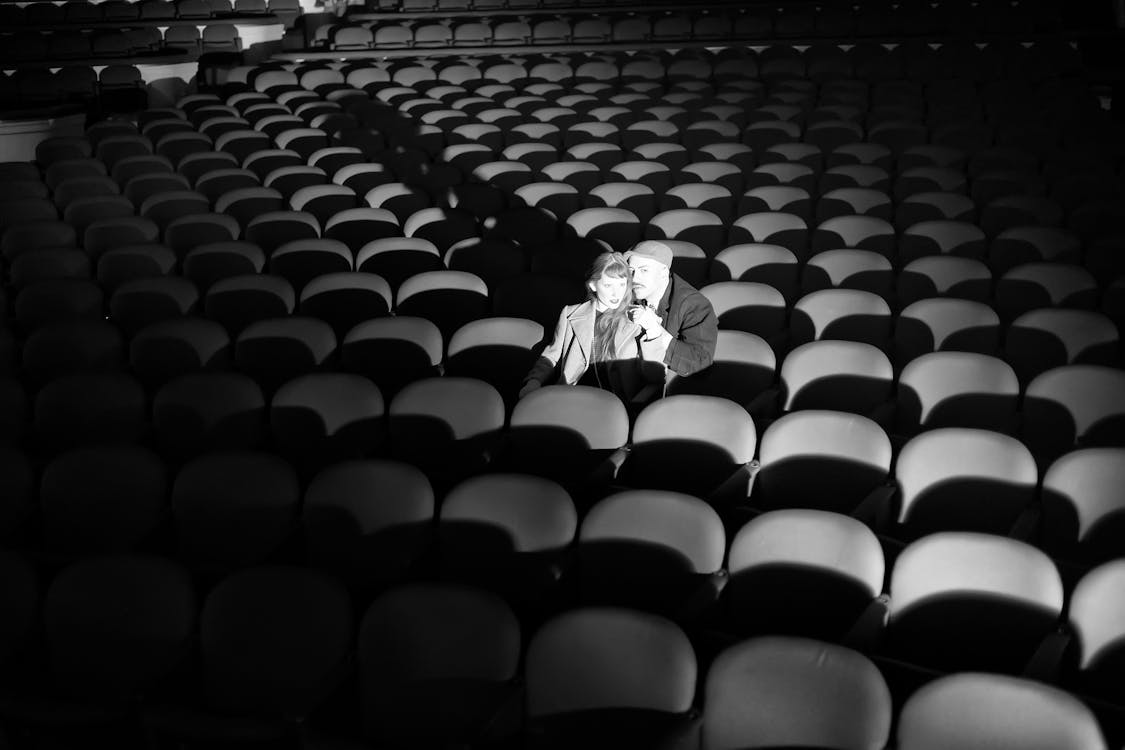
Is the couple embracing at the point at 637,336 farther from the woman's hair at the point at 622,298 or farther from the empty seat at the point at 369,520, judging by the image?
the empty seat at the point at 369,520

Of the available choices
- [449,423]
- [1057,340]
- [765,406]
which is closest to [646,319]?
[765,406]

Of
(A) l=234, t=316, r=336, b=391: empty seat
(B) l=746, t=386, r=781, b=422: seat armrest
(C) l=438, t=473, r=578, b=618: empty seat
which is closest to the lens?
(C) l=438, t=473, r=578, b=618: empty seat

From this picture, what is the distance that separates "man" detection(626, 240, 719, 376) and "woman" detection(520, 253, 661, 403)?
0.06 m

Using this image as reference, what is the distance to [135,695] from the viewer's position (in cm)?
198

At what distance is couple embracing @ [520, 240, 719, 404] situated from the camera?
2.83m

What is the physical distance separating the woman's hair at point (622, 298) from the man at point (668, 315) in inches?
2.2

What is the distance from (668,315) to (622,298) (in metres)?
0.28

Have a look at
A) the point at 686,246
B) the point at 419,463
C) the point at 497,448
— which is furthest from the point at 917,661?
the point at 686,246

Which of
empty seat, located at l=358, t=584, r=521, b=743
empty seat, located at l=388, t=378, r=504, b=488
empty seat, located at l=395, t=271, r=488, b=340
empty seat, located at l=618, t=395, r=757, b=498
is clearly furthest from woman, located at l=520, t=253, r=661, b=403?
empty seat, located at l=358, t=584, r=521, b=743

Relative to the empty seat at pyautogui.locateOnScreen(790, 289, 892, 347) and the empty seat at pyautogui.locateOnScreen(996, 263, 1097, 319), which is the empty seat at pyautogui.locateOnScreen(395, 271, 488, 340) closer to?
the empty seat at pyautogui.locateOnScreen(790, 289, 892, 347)

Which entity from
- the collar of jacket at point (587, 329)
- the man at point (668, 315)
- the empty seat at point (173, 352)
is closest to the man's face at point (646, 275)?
the man at point (668, 315)

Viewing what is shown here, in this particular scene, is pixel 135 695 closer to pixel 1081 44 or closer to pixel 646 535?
pixel 646 535

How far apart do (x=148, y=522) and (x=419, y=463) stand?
31.2 inches

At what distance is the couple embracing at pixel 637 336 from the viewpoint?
283cm
